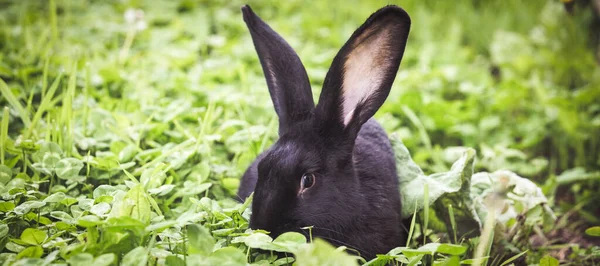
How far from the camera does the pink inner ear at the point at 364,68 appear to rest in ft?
8.39

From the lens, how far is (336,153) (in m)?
2.65

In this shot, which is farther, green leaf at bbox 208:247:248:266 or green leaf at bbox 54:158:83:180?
green leaf at bbox 54:158:83:180

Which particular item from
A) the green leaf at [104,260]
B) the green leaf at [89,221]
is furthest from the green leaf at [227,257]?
the green leaf at [89,221]

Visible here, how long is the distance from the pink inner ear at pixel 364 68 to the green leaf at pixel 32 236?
4.63 ft

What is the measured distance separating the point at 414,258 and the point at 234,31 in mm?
4557

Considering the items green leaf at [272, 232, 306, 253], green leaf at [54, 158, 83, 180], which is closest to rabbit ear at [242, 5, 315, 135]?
green leaf at [272, 232, 306, 253]

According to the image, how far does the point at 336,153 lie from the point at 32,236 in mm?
1344

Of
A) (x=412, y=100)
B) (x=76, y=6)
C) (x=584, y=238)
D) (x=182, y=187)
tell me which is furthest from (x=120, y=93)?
(x=584, y=238)

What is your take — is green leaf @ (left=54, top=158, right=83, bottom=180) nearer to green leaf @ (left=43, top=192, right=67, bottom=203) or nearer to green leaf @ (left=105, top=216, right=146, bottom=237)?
green leaf @ (left=43, top=192, right=67, bottom=203)

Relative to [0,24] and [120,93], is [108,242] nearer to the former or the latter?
[120,93]

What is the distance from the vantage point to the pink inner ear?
8.39 feet

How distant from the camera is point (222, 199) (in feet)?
9.94

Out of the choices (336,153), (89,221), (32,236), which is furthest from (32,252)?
(336,153)

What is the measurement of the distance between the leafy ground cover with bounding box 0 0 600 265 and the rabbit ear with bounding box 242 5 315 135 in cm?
47
